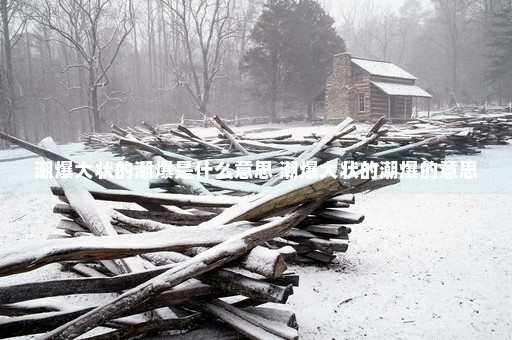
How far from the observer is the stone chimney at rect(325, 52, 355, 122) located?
96.4ft

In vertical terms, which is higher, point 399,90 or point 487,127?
point 399,90

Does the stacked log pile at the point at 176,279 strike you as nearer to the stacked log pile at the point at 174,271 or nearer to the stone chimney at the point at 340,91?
the stacked log pile at the point at 174,271

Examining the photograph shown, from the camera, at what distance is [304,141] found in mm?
8516

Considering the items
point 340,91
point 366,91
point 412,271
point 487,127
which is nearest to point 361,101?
point 366,91

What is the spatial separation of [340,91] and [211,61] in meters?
15.7

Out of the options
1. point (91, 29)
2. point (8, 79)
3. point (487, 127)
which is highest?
point (91, 29)

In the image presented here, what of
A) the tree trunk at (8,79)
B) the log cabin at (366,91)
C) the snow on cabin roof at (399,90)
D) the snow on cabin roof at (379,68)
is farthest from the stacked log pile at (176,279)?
the tree trunk at (8,79)

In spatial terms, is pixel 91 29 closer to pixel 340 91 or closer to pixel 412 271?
pixel 340 91

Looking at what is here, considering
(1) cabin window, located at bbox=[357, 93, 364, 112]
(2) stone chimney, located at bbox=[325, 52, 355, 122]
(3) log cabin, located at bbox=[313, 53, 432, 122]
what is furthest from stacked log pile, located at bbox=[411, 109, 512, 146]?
(2) stone chimney, located at bbox=[325, 52, 355, 122]

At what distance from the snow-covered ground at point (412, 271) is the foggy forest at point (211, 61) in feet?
73.4

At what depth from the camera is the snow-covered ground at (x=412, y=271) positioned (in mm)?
2480

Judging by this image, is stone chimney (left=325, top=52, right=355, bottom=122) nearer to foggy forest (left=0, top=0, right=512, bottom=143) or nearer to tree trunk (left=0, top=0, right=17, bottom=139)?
foggy forest (left=0, top=0, right=512, bottom=143)

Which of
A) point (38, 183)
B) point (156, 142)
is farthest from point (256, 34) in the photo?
point (38, 183)

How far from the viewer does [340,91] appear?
30.2m
